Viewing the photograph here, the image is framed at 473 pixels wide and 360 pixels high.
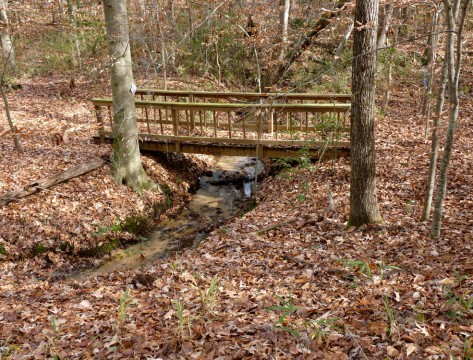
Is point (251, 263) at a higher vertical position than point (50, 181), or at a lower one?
lower

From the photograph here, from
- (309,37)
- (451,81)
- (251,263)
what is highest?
(309,37)

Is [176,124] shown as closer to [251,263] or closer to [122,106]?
[122,106]

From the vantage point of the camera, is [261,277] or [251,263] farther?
[251,263]

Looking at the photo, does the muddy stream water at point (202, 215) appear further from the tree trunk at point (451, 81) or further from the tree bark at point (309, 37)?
the tree trunk at point (451, 81)

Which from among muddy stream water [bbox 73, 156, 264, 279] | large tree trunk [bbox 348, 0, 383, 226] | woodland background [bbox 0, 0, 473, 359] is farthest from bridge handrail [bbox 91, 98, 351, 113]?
large tree trunk [bbox 348, 0, 383, 226]

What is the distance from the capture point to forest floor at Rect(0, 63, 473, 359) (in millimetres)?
3479

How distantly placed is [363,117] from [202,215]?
16.7 ft

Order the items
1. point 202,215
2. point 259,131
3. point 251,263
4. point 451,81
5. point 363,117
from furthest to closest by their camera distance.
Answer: point 202,215 < point 259,131 < point 251,263 < point 363,117 < point 451,81

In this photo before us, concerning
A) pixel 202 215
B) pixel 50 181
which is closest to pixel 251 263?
pixel 202 215

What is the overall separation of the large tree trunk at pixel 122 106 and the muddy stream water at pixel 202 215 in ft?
4.39

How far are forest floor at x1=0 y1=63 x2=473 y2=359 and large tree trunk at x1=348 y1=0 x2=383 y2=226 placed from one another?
1.29ft

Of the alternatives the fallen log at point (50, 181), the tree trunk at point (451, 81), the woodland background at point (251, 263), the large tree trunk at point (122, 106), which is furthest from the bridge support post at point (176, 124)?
the tree trunk at point (451, 81)

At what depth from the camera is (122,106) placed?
7.77 meters

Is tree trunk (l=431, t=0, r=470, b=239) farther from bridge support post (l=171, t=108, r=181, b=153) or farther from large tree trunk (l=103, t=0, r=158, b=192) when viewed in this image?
bridge support post (l=171, t=108, r=181, b=153)
